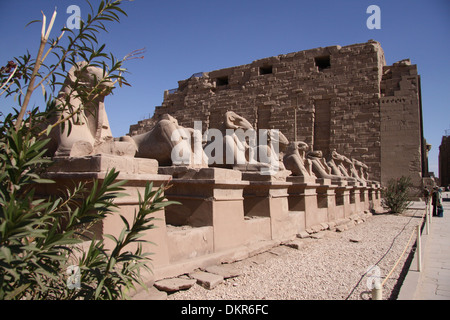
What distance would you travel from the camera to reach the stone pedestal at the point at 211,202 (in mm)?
3865

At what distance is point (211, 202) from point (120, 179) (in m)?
1.35

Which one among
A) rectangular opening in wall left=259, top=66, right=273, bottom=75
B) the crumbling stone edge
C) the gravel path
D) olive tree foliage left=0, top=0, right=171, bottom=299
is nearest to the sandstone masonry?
rectangular opening in wall left=259, top=66, right=273, bottom=75

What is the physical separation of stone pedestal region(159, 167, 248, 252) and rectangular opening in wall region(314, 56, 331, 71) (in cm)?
1586

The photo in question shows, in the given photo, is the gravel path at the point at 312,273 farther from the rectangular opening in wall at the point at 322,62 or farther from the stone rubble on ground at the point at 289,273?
the rectangular opening in wall at the point at 322,62

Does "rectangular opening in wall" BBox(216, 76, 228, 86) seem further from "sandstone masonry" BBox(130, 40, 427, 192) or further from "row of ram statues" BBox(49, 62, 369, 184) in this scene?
"row of ram statues" BBox(49, 62, 369, 184)

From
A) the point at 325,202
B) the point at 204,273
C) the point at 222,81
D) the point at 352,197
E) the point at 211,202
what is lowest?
the point at 204,273

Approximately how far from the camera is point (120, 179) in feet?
8.97

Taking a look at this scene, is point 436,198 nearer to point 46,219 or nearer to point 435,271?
point 435,271

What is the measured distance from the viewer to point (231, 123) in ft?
19.8

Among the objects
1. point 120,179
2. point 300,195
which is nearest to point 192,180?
point 120,179

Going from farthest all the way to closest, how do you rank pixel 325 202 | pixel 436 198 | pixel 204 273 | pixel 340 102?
pixel 340 102, pixel 436 198, pixel 325 202, pixel 204 273
